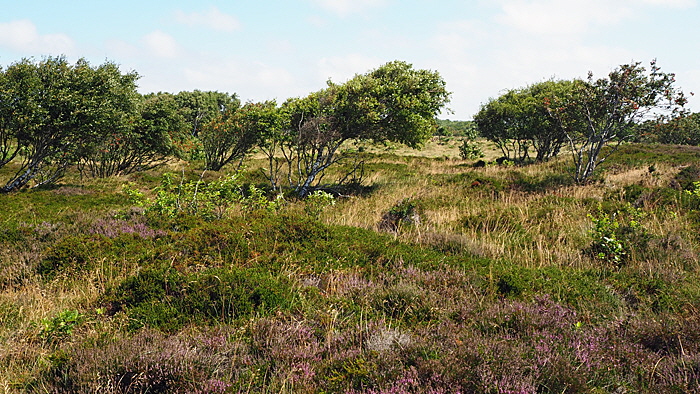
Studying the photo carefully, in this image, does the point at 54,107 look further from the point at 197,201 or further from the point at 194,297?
the point at 194,297

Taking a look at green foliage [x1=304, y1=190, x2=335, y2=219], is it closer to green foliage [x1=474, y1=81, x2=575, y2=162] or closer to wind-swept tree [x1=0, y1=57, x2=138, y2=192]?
wind-swept tree [x1=0, y1=57, x2=138, y2=192]

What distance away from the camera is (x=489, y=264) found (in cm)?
604

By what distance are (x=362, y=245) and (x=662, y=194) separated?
9730mm

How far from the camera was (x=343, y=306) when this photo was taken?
4246mm

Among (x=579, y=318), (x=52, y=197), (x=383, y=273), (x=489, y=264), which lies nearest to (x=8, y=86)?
(x=52, y=197)

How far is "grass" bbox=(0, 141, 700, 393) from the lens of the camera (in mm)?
2854

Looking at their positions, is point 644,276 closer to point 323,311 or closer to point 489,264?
point 489,264

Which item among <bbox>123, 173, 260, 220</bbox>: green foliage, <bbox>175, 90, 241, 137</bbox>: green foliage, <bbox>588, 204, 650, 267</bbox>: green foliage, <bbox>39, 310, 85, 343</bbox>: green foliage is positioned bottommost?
<bbox>39, 310, 85, 343</bbox>: green foliage

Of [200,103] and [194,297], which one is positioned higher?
[200,103]

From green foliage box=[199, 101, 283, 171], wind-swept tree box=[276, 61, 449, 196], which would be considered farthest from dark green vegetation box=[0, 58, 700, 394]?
green foliage box=[199, 101, 283, 171]

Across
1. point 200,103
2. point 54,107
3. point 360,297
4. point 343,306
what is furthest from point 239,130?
point 200,103

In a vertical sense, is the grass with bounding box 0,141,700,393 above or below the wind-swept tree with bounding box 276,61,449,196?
below

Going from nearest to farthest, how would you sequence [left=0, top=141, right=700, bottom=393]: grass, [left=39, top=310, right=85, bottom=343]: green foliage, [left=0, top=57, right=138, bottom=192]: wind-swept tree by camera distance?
[left=0, top=141, right=700, bottom=393]: grass, [left=39, top=310, right=85, bottom=343]: green foliage, [left=0, top=57, right=138, bottom=192]: wind-swept tree

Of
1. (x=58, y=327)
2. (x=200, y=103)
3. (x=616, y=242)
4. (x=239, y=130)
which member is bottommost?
(x=58, y=327)
